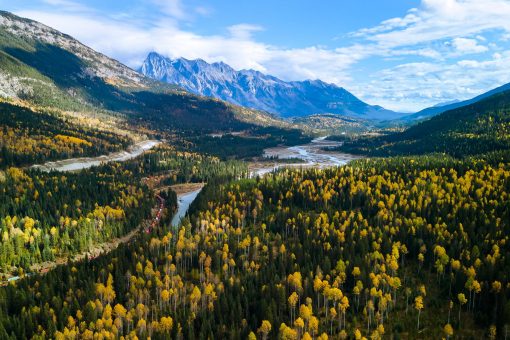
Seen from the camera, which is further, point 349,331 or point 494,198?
point 494,198

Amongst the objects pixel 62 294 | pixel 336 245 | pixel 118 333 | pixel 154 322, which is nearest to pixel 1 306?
pixel 62 294

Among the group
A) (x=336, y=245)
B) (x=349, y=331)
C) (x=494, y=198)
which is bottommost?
(x=349, y=331)

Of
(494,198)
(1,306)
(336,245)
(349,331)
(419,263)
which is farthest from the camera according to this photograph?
(494,198)

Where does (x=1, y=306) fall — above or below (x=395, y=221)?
below

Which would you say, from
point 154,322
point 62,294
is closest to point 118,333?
point 154,322

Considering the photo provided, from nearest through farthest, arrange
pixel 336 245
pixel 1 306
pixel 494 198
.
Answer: pixel 1 306 < pixel 336 245 < pixel 494 198

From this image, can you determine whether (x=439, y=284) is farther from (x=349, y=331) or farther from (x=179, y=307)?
(x=179, y=307)
